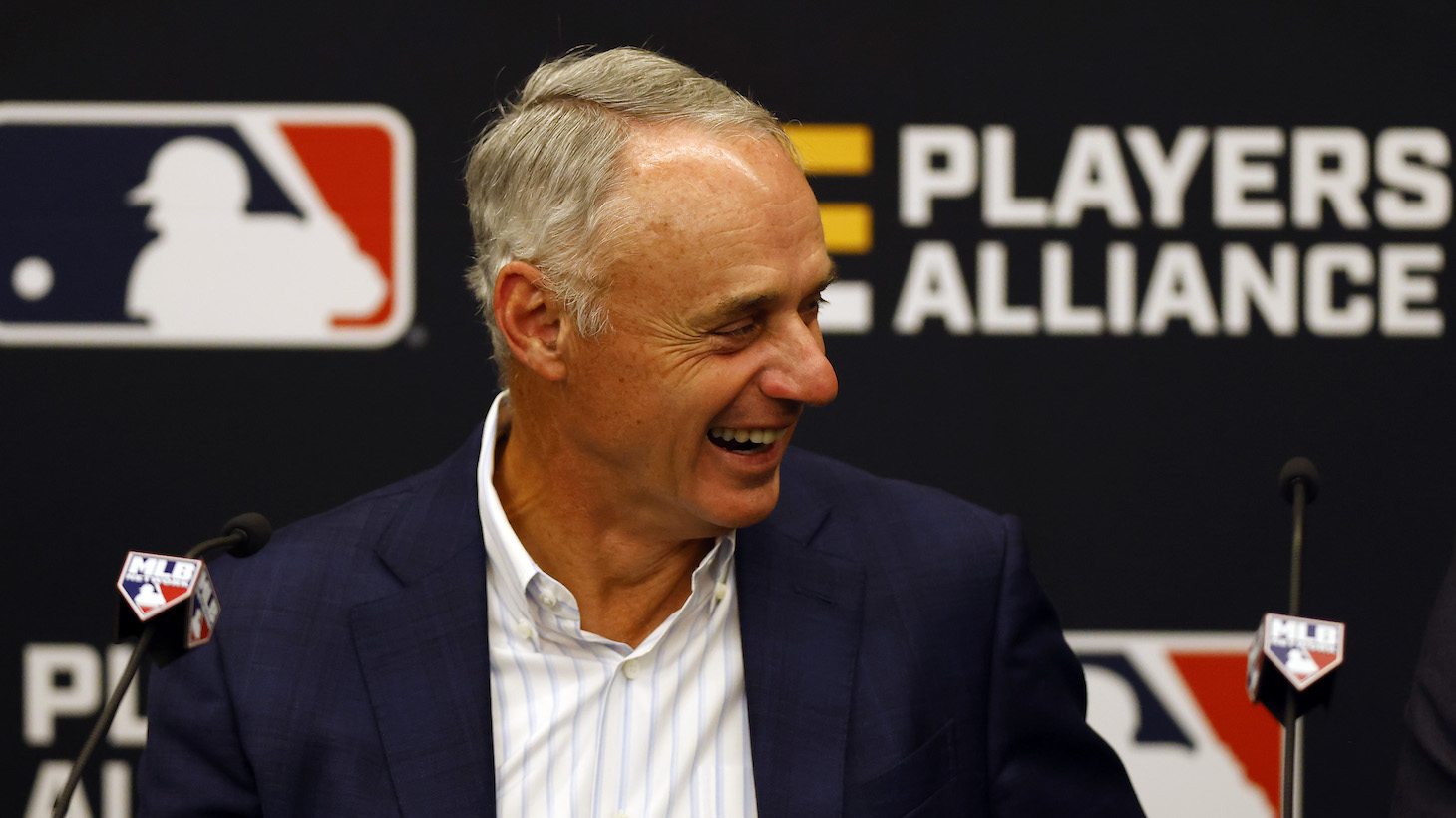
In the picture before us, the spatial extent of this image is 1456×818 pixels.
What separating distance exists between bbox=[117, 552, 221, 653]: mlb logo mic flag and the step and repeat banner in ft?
3.93

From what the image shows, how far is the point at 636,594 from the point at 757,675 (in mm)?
185

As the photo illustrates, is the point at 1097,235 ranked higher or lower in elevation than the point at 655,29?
lower

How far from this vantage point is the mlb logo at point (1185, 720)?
8.09 ft

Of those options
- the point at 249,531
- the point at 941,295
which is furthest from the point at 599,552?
the point at 941,295

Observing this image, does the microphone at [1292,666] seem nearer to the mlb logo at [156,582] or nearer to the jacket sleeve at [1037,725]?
the jacket sleeve at [1037,725]

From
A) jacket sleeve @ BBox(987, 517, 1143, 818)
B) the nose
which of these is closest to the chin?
the nose

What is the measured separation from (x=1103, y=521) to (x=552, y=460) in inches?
46.6

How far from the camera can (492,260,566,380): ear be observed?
1603 millimetres

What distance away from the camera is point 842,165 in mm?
2443

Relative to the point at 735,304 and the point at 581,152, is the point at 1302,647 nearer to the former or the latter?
the point at 735,304

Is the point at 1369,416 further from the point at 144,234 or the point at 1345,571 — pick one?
the point at 144,234

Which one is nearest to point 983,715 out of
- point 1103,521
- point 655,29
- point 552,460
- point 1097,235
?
point 552,460

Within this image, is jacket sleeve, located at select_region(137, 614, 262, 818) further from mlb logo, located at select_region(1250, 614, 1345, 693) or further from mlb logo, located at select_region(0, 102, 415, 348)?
mlb logo, located at select_region(1250, 614, 1345, 693)

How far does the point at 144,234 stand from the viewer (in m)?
2.44
